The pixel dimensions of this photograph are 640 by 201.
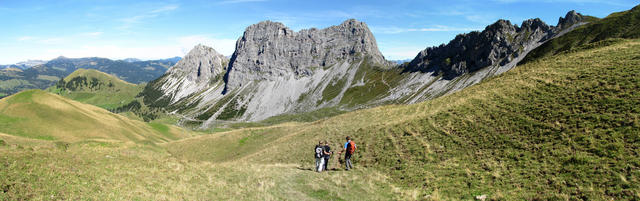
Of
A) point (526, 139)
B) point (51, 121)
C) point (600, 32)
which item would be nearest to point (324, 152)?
point (526, 139)

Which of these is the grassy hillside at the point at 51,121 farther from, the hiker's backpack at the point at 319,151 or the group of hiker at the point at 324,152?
the hiker's backpack at the point at 319,151

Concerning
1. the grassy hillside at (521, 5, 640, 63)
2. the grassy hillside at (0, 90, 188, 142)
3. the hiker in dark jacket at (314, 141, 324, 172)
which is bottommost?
the grassy hillside at (0, 90, 188, 142)

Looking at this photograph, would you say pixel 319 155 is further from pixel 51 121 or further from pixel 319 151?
pixel 51 121

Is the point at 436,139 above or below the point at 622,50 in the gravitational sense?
below

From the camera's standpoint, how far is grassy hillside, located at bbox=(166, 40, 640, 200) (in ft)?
62.6

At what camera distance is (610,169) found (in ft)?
60.0

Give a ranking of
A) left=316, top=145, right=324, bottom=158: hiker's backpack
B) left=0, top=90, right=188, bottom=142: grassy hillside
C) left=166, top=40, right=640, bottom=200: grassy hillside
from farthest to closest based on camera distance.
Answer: left=0, top=90, right=188, bottom=142: grassy hillside, left=316, top=145, right=324, bottom=158: hiker's backpack, left=166, top=40, right=640, bottom=200: grassy hillside

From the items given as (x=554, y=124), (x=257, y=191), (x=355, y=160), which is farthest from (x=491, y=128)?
(x=257, y=191)

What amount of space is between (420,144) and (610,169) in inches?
631

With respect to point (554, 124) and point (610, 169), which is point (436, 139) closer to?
point (554, 124)

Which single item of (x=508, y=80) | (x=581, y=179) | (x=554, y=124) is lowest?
(x=581, y=179)

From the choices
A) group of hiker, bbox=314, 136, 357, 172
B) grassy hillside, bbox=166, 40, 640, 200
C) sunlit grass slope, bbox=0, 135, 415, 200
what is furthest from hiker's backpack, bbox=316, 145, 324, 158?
grassy hillside, bbox=166, 40, 640, 200

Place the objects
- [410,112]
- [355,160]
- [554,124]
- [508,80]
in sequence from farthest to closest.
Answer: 1. [410,112]
2. [508,80]
3. [355,160]
4. [554,124]

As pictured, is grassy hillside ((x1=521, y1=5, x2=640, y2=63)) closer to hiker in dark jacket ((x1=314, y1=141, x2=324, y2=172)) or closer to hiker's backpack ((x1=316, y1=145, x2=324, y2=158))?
hiker in dark jacket ((x1=314, y1=141, x2=324, y2=172))
